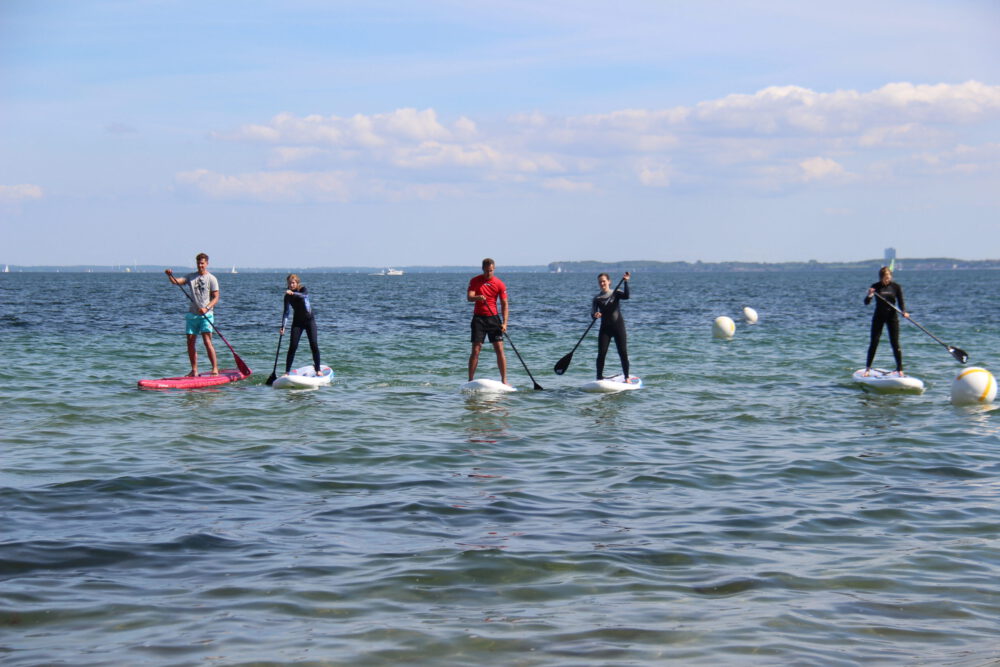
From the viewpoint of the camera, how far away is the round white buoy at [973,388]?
1362 cm

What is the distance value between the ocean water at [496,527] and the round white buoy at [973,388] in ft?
0.80

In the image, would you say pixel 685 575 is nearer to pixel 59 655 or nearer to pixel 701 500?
pixel 701 500

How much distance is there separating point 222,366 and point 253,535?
13641 millimetres

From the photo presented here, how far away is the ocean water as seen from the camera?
17.2 ft

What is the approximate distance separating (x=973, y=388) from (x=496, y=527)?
9458 mm

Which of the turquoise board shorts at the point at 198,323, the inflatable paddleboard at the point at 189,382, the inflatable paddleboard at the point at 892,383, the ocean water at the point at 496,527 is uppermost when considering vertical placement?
the turquoise board shorts at the point at 198,323

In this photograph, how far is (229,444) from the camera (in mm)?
10750

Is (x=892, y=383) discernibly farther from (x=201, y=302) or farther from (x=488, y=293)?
(x=201, y=302)

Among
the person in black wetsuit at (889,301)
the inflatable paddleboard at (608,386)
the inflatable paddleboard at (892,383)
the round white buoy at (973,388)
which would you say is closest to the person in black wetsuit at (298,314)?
the inflatable paddleboard at (608,386)

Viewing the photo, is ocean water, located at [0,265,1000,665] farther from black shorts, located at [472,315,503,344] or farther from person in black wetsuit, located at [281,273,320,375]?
black shorts, located at [472,315,503,344]

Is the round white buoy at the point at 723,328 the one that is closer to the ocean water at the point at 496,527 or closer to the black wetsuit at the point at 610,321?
the ocean water at the point at 496,527

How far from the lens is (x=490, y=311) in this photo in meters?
14.6

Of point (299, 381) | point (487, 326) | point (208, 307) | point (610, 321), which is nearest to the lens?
point (487, 326)

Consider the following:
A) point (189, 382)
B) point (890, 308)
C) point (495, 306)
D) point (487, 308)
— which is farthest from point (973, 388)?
point (189, 382)
